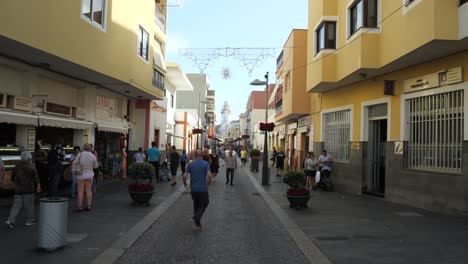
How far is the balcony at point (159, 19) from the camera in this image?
80.1 feet

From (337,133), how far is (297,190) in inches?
296

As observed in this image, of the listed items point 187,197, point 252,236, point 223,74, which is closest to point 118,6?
point 223,74

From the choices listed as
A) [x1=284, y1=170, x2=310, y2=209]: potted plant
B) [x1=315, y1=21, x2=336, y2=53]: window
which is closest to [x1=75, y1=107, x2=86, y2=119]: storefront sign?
[x1=284, y1=170, x2=310, y2=209]: potted plant

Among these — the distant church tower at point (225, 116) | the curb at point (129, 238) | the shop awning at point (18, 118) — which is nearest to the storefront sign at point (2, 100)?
the shop awning at point (18, 118)

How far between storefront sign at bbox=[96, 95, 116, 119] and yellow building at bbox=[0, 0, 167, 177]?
4cm

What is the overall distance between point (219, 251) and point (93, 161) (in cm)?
520

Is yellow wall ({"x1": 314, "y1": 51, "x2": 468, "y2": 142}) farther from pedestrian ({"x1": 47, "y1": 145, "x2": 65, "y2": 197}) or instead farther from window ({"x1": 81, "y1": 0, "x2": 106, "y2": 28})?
pedestrian ({"x1": 47, "y1": 145, "x2": 65, "y2": 197})

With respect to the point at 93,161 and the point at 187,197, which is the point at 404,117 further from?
the point at 93,161

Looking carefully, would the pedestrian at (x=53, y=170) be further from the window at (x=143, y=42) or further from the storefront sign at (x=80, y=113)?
the window at (x=143, y=42)

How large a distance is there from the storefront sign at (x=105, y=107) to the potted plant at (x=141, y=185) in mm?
7197

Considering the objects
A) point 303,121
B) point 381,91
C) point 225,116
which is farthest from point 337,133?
point 225,116

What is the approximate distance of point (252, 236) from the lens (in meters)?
9.05

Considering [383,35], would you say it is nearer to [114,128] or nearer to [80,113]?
[80,113]

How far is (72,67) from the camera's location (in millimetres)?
14570
